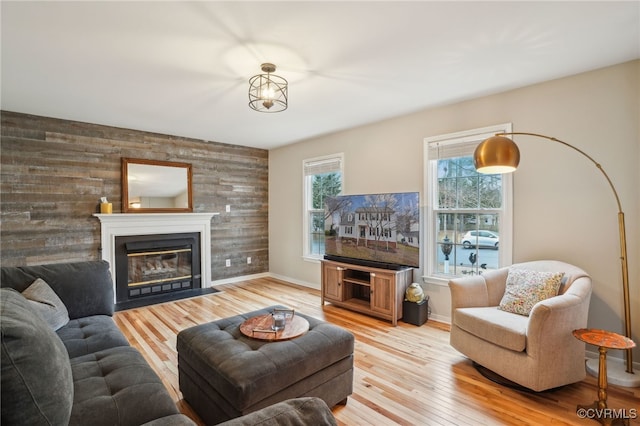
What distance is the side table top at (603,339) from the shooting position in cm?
187

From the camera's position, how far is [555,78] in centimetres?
284

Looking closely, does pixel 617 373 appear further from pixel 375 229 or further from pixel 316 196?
pixel 316 196

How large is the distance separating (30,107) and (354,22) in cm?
389

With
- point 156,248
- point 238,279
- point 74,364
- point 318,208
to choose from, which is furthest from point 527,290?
point 156,248

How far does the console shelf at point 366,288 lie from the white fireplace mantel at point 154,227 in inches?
86.7

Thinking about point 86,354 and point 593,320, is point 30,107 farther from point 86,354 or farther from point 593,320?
point 593,320

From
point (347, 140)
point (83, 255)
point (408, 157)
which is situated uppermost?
point (347, 140)

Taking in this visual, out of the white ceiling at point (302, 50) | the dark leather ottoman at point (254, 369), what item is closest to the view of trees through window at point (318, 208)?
the white ceiling at point (302, 50)

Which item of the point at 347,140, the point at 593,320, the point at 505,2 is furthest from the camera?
the point at 347,140

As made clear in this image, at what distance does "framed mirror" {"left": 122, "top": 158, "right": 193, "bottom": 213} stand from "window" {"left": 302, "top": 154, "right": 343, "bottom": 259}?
6.32ft

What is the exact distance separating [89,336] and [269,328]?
120 centimetres

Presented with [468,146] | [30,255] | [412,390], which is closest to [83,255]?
[30,255]

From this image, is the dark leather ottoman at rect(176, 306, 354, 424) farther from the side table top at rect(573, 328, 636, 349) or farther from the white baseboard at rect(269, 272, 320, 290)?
the white baseboard at rect(269, 272, 320, 290)

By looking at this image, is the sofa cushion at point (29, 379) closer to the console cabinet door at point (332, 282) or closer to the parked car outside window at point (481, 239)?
the console cabinet door at point (332, 282)
